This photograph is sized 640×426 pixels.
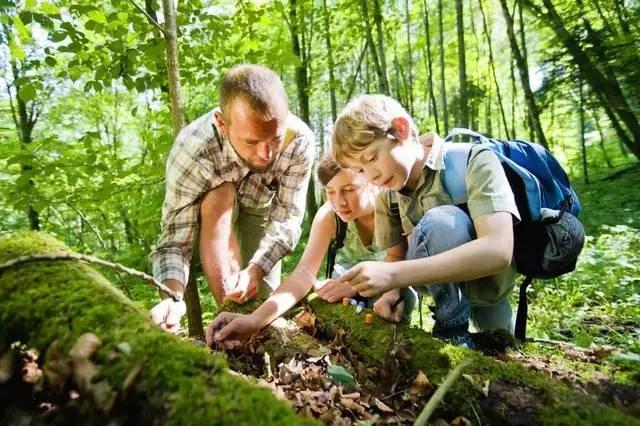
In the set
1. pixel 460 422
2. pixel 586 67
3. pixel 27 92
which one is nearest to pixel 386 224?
pixel 460 422

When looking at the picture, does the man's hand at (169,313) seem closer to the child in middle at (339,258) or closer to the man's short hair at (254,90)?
the child in middle at (339,258)

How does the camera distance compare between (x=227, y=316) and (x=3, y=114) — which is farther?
(x=3, y=114)

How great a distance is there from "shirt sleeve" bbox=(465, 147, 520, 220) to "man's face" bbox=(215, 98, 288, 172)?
1253 mm

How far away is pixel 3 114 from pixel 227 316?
12036mm

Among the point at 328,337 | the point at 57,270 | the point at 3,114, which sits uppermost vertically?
the point at 3,114

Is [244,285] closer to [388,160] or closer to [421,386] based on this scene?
[388,160]

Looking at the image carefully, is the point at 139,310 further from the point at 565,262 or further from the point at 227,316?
the point at 565,262

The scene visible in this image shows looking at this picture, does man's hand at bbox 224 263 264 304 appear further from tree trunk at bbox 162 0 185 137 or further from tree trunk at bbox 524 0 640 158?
tree trunk at bbox 524 0 640 158

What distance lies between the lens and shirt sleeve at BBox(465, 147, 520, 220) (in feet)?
7.20

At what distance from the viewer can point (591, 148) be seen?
17828 mm

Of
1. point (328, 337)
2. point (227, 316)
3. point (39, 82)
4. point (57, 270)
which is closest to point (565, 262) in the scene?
point (328, 337)

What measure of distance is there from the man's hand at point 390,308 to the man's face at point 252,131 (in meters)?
1.23

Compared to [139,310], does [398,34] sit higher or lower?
higher

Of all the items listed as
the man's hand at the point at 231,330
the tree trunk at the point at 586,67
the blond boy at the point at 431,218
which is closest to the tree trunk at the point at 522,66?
the tree trunk at the point at 586,67
